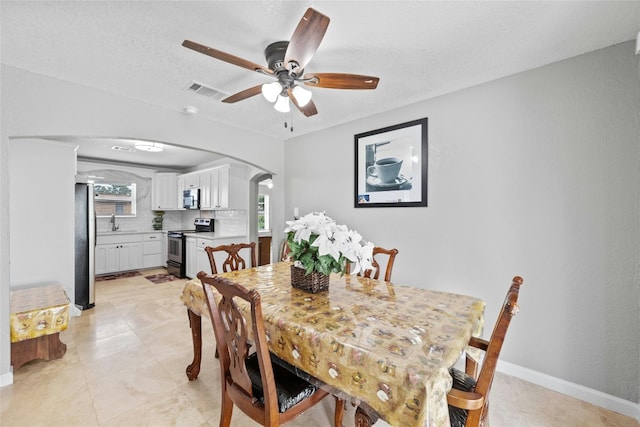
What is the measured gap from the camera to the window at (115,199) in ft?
19.2

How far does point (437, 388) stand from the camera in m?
0.87

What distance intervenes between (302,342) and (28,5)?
7.69 ft

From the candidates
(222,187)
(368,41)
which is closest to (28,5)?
(368,41)

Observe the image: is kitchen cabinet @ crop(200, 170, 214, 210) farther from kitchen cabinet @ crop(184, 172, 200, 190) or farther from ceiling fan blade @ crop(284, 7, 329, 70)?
ceiling fan blade @ crop(284, 7, 329, 70)

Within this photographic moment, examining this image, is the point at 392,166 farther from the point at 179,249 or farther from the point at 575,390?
the point at 179,249

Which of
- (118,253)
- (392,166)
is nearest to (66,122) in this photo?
(392,166)

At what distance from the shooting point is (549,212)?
80.8 inches

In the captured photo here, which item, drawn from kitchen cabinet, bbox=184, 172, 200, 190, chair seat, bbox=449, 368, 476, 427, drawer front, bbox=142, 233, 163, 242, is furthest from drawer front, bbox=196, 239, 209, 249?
chair seat, bbox=449, 368, 476, 427

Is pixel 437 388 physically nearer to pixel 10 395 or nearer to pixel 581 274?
pixel 581 274

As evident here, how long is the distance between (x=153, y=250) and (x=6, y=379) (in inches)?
171

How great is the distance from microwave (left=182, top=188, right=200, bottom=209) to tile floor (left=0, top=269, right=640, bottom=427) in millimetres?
3218

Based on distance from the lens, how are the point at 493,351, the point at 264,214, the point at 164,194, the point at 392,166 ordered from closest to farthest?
the point at 493,351, the point at 392,166, the point at 164,194, the point at 264,214

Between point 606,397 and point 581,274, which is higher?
point 581,274

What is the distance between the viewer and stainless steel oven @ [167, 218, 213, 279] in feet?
17.5
